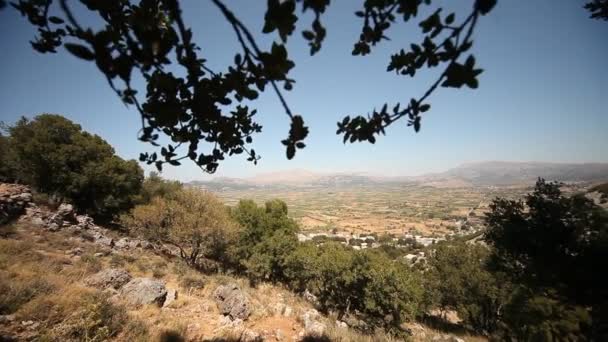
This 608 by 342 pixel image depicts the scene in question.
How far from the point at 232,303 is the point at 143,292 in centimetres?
307

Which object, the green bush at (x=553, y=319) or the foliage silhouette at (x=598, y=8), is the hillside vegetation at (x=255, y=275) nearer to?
the green bush at (x=553, y=319)

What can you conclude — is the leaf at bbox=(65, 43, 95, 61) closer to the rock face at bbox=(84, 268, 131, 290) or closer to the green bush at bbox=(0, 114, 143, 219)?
the rock face at bbox=(84, 268, 131, 290)

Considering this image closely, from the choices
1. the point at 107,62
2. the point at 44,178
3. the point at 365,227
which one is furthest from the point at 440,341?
the point at 365,227

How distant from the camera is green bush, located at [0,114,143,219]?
1902cm

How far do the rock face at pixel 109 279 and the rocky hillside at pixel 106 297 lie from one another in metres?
0.03

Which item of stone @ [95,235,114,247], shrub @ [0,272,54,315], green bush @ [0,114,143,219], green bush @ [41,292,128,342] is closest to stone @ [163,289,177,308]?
→ green bush @ [41,292,128,342]

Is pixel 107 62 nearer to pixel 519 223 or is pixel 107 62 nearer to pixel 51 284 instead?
pixel 51 284

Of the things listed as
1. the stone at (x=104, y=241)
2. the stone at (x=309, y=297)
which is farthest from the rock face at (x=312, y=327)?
the stone at (x=104, y=241)

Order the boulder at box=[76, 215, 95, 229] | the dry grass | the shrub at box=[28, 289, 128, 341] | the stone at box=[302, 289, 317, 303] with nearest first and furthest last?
the shrub at box=[28, 289, 128, 341] → the dry grass → the boulder at box=[76, 215, 95, 229] → the stone at box=[302, 289, 317, 303]

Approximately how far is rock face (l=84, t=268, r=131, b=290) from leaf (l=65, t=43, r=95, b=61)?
972 centimetres

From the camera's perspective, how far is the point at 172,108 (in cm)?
176

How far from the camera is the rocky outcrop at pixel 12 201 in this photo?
1267 centimetres

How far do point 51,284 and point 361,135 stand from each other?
27.2 feet

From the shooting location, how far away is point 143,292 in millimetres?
7766
